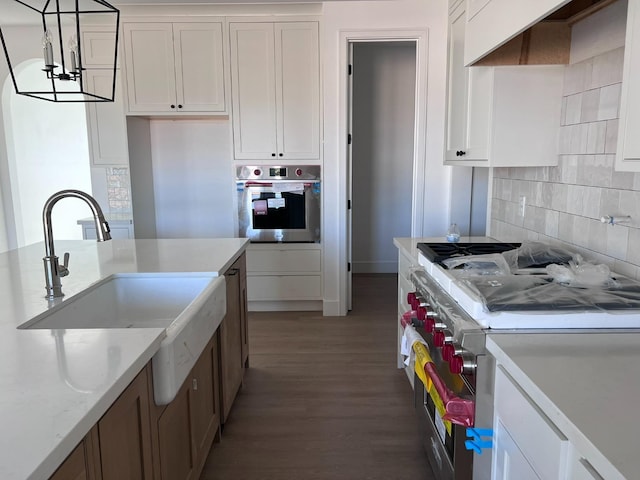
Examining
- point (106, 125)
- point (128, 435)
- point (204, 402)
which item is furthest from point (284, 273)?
point (128, 435)

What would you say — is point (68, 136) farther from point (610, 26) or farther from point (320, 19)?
point (610, 26)

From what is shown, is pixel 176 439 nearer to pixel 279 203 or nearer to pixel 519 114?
pixel 519 114

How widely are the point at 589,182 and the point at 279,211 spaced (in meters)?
2.70

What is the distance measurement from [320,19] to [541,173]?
2.46 metres

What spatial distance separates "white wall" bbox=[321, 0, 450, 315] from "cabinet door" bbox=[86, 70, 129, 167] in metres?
1.82

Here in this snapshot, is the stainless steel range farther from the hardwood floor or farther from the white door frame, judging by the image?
the white door frame

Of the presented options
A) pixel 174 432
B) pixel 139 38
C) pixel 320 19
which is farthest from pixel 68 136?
pixel 174 432

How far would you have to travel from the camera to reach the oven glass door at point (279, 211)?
410 cm

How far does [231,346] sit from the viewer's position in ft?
8.06

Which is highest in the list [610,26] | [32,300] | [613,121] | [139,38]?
[139,38]

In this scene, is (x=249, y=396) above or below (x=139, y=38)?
below

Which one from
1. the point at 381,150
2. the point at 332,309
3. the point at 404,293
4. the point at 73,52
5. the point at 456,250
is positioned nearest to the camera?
the point at 73,52

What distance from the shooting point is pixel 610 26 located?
67.6 inches

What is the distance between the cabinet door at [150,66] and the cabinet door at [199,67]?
0.23 feet
